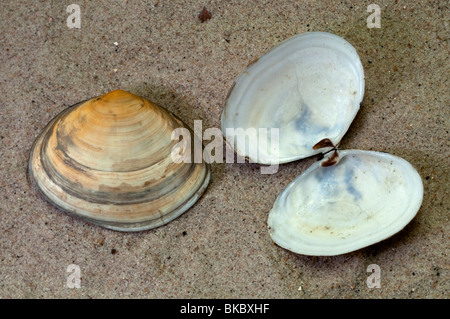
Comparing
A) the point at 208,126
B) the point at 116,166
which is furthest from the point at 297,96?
the point at 116,166

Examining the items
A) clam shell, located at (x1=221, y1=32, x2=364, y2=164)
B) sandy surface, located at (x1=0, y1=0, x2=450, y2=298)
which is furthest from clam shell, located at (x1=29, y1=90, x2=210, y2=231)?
clam shell, located at (x1=221, y1=32, x2=364, y2=164)

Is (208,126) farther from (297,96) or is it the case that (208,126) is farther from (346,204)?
(346,204)

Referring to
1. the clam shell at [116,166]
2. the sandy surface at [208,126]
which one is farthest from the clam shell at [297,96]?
the clam shell at [116,166]

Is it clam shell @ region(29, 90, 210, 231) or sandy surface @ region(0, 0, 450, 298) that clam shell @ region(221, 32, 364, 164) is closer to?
sandy surface @ region(0, 0, 450, 298)

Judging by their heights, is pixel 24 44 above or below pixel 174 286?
above

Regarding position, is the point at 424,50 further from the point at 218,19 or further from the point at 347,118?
the point at 218,19

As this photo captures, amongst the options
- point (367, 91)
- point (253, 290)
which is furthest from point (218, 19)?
point (253, 290)
